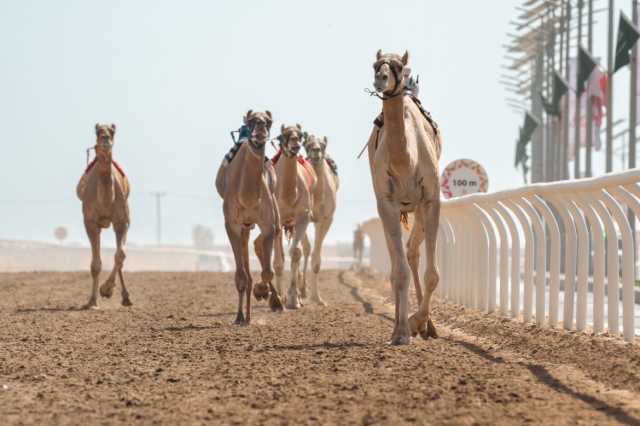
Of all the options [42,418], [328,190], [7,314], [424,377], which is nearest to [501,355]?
[424,377]

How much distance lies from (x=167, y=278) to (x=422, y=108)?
54.6ft

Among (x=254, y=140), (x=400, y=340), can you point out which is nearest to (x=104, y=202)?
(x=254, y=140)

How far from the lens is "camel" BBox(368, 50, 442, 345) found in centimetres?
1041

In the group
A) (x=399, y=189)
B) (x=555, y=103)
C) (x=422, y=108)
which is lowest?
(x=399, y=189)

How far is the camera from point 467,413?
6461mm

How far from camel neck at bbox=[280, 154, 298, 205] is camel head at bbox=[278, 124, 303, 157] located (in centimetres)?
20

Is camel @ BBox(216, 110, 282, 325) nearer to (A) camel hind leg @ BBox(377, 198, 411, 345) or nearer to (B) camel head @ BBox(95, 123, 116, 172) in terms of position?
(A) camel hind leg @ BBox(377, 198, 411, 345)

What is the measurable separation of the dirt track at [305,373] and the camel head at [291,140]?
2.67 meters

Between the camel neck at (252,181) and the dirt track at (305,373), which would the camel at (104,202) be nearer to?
the dirt track at (305,373)

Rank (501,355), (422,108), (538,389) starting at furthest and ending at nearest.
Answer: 1. (422,108)
2. (501,355)
3. (538,389)

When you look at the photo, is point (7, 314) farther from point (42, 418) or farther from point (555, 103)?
point (555, 103)

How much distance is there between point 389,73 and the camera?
1033cm

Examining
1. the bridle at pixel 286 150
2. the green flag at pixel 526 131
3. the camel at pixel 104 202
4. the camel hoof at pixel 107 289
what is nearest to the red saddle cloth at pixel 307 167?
the bridle at pixel 286 150

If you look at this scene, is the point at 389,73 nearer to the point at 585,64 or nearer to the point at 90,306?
the point at 90,306
